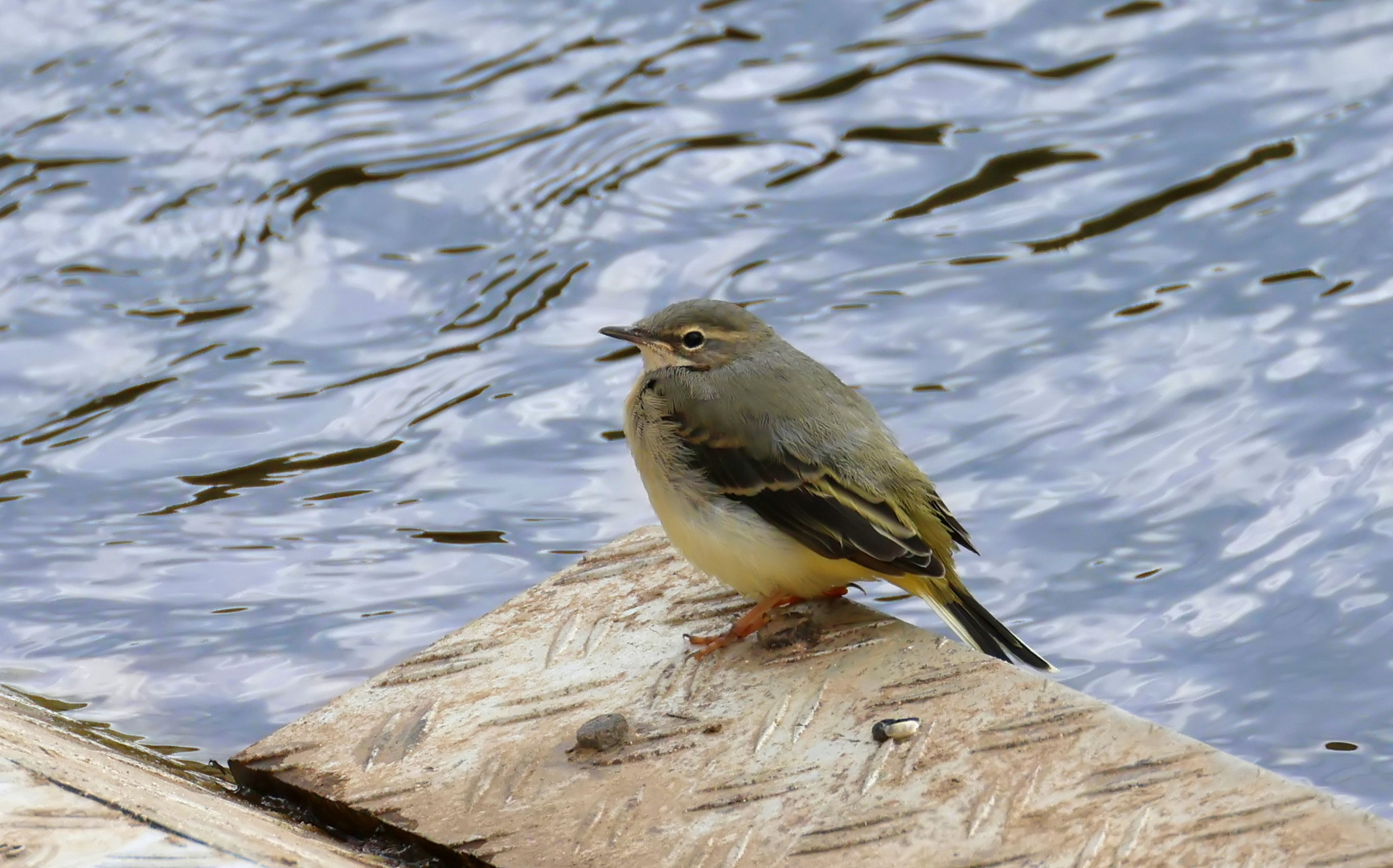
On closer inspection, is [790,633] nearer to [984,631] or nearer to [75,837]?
[984,631]

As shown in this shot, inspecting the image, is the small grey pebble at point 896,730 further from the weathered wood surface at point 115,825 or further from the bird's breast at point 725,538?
the weathered wood surface at point 115,825

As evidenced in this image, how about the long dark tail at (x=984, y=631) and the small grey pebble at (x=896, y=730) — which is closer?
the small grey pebble at (x=896, y=730)

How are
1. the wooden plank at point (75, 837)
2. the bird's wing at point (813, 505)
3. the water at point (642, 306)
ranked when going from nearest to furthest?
the wooden plank at point (75, 837) < the bird's wing at point (813, 505) < the water at point (642, 306)

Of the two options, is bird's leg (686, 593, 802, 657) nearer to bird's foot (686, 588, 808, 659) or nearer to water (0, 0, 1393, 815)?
bird's foot (686, 588, 808, 659)

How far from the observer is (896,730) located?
4906 millimetres

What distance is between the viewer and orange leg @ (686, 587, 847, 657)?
563cm

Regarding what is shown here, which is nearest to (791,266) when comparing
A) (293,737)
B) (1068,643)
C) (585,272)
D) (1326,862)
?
(585,272)

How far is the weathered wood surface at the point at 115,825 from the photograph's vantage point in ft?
13.5

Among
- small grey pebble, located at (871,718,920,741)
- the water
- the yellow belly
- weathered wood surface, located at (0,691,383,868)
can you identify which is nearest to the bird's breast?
the yellow belly

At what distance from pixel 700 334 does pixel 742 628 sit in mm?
1152

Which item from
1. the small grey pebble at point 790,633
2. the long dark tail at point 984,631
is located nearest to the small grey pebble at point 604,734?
the small grey pebble at point 790,633

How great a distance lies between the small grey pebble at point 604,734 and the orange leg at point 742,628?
0.56 meters

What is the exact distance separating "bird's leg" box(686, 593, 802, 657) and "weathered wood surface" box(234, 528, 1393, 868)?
6cm

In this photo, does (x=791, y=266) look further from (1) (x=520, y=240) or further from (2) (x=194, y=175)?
(2) (x=194, y=175)
